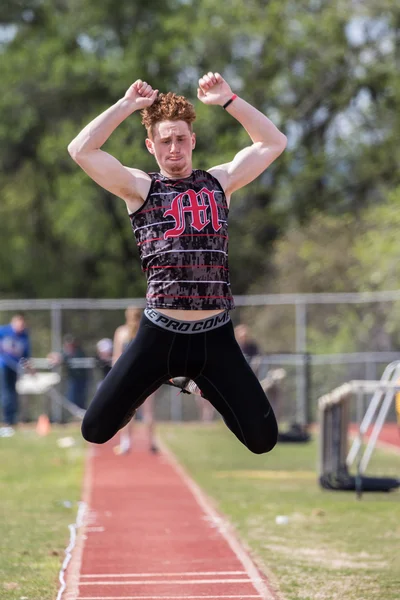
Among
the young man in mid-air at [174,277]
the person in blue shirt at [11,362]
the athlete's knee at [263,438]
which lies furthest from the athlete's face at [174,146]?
the person in blue shirt at [11,362]

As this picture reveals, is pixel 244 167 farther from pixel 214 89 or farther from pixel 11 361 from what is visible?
pixel 11 361

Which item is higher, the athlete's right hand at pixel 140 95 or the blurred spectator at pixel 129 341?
the athlete's right hand at pixel 140 95

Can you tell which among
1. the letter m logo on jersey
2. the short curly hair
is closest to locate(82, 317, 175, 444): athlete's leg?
the letter m logo on jersey

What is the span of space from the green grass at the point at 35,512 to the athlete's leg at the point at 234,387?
1636 millimetres

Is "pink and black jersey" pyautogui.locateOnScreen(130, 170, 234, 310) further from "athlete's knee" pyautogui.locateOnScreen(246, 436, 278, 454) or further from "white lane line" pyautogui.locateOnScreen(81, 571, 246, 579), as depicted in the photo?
"white lane line" pyautogui.locateOnScreen(81, 571, 246, 579)

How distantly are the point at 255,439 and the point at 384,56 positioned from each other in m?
33.8

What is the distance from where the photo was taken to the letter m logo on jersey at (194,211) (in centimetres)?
664

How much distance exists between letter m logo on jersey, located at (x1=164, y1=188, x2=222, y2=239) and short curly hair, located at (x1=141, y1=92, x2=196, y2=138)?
43cm

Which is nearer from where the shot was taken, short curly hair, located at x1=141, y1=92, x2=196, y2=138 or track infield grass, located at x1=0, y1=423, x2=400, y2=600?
short curly hair, located at x1=141, y1=92, x2=196, y2=138

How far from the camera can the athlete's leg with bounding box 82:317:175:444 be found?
6734 millimetres

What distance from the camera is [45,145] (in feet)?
127

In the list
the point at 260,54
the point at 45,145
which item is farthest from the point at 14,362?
the point at 260,54

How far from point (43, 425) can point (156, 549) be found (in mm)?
16443

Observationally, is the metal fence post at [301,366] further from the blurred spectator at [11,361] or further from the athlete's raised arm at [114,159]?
the athlete's raised arm at [114,159]
